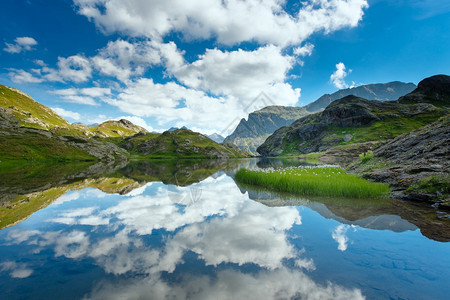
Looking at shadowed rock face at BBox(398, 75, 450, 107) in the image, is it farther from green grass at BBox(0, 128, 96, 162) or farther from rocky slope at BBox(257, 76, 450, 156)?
green grass at BBox(0, 128, 96, 162)

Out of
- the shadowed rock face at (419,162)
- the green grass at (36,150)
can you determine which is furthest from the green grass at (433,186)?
the green grass at (36,150)

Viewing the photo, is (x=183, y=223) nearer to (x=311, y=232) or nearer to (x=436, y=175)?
(x=311, y=232)

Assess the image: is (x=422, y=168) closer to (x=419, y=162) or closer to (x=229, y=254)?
(x=419, y=162)

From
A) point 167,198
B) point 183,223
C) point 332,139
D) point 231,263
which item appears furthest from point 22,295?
point 332,139

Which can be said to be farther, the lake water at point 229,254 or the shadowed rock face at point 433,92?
the shadowed rock face at point 433,92

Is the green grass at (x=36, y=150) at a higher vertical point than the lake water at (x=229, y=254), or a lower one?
higher

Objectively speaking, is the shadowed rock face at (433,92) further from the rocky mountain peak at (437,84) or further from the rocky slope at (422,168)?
the rocky slope at (422,168)

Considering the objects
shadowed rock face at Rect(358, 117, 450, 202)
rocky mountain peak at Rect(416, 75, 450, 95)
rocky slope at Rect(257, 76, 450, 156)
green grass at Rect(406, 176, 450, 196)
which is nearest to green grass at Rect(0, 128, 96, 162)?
shadowed rock face at Rect(358, 117, 450, 202)

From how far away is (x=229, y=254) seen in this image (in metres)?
8.80

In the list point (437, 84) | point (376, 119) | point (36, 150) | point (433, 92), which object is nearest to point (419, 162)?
point (36, 150)

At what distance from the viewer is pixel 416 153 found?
2497 centimetres

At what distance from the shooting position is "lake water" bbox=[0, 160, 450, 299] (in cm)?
635

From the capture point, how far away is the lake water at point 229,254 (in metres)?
6.35

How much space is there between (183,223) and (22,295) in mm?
7670
